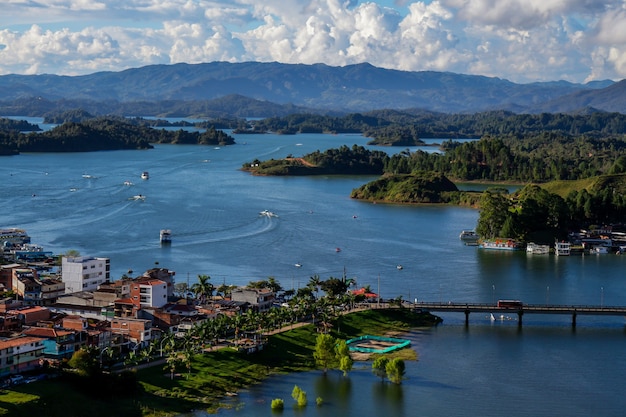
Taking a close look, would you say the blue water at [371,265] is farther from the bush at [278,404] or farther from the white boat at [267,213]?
the white boat at [267,213]

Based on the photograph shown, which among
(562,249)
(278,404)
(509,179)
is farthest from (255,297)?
(509,179)

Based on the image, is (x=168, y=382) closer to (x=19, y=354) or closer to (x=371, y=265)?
(x=19, y=354)

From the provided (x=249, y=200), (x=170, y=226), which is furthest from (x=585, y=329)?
(x=249, y=200)

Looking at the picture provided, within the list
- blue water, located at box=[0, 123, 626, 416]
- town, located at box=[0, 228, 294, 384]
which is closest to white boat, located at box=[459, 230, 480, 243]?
blue water, located at box=[0, 123, 626, 416]

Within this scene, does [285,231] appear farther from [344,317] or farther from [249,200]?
[344,317]

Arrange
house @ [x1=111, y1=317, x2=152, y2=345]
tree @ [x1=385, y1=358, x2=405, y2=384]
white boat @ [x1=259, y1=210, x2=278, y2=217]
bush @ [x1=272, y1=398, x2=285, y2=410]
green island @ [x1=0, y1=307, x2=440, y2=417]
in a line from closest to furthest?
green island @ [x1=0, y1=307, x2=440, y2=417]
bush @ [x1=272, y1=398, x2=285, y2=410]
tree @ [x1=385, y1=358, x2=405, y2=384]
house @ [x1=111, y1=317, x2=152, y2=345]
white boat @ [x1=259, y1=210, x2=278, y2=217]

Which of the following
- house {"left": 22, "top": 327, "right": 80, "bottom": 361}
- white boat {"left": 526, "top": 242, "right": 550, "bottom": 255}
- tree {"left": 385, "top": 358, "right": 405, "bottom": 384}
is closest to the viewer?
house {"left": 22, "top": 327, "right": 80, "bottom": 361}

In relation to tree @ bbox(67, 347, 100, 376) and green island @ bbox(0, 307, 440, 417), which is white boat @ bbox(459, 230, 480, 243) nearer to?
green island @ bbox(0, 307, 440, 417)
